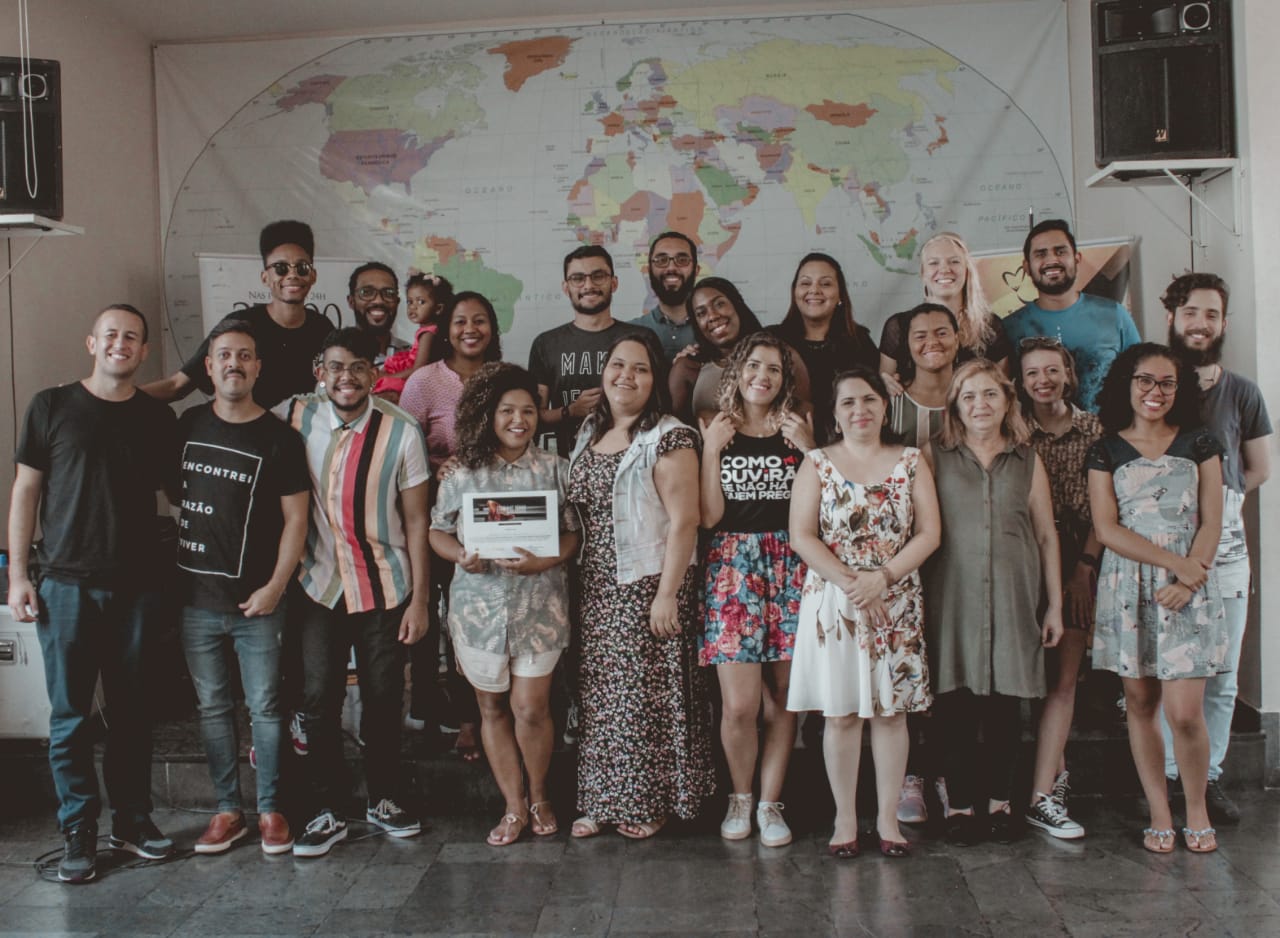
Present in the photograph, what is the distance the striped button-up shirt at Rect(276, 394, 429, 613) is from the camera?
338 centimetres

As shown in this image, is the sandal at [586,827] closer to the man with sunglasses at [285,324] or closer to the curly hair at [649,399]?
the curly hair at [649,399]

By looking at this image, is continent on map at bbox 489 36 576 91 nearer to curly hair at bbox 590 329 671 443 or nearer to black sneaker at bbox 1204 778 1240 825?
curly hair at bbox 590 329 671 443

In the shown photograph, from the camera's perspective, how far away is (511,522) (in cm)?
324

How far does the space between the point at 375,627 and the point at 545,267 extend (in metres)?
2.73

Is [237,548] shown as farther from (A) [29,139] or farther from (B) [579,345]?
(A) [29,139]

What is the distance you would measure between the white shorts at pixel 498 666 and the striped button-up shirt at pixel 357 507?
0.31 m

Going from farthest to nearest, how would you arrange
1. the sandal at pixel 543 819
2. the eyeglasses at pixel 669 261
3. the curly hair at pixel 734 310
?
the eyeglasses at pixel 669 261 → the curly hair at pixel 734 310 → the sandal at pixel 543 819

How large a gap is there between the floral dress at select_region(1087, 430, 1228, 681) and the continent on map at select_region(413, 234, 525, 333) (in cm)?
329

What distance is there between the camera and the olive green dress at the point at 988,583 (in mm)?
3164

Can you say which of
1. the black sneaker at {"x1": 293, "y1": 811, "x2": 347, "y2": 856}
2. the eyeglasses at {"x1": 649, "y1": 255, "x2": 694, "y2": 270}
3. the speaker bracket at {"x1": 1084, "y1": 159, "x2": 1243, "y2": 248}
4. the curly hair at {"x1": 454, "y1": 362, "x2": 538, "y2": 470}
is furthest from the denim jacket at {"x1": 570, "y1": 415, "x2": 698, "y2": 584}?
the speaker bracket at {"x1": 1084, "y1": 159, "x2": 1243, "y2": 248}

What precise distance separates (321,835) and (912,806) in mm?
1909

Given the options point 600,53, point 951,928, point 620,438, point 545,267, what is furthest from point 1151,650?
point 600,53

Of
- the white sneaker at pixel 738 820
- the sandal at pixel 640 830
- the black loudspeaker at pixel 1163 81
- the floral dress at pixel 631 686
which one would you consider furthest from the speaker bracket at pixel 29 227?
the black loudspeaker at pixel 1163 81

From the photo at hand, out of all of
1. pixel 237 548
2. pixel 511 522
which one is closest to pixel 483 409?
pixel 511 522
